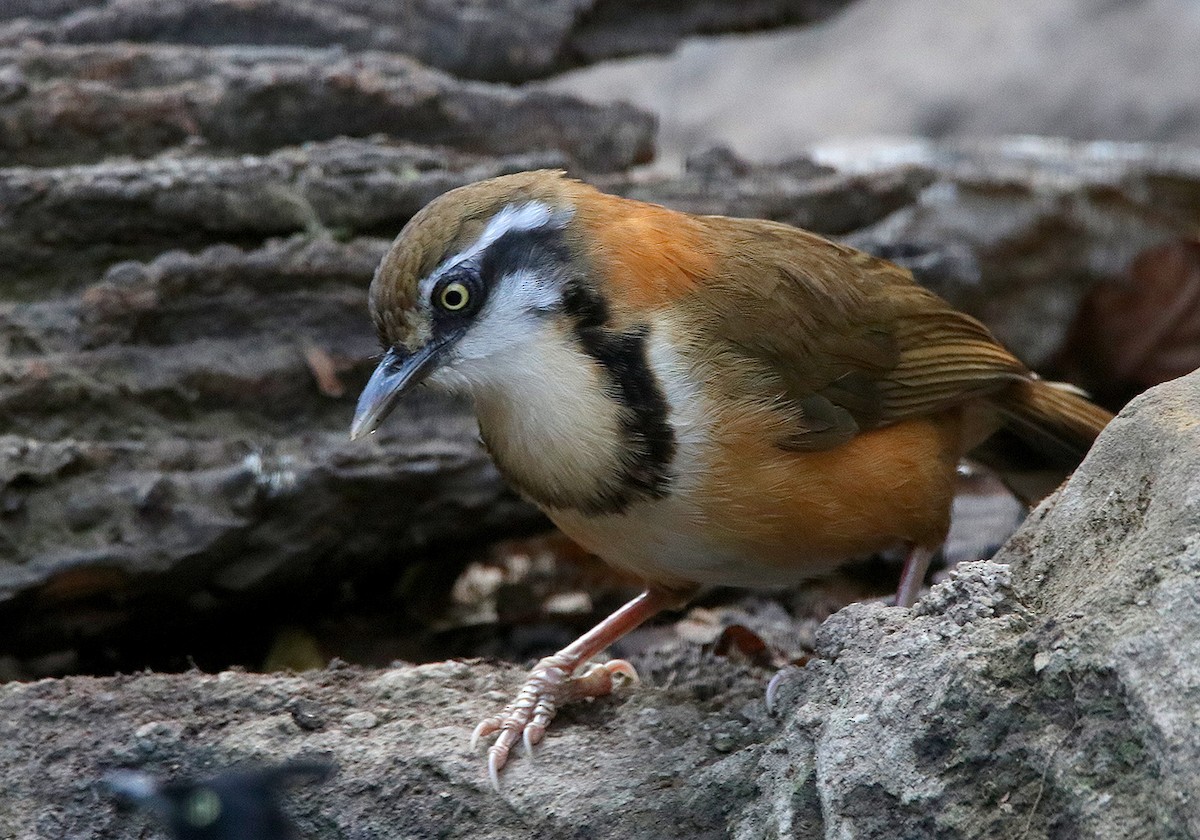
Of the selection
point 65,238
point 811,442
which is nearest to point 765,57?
point 65,238

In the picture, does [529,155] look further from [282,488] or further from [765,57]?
[765,57]

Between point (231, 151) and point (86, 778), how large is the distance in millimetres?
2838

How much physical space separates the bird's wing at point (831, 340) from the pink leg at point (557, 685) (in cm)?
74

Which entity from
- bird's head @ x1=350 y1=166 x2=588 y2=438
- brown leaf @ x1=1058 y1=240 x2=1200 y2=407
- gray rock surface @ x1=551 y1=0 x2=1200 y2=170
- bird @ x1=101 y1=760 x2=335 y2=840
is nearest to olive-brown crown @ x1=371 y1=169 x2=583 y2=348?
bird's head @ x1=350 y1=166 x2=588 y2=438

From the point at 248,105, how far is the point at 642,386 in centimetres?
257

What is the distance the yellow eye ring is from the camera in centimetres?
347

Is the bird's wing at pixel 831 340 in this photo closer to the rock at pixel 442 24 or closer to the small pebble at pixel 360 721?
the small pebble at pixel 360 721

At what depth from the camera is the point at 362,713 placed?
11.3 feet

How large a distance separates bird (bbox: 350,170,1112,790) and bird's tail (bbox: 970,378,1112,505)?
2.30 ft

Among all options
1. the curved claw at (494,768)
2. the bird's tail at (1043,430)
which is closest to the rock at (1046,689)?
the curved claw at (494,768)

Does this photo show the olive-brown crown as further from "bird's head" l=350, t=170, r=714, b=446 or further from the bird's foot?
the bird's foot

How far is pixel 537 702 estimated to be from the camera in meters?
3.51

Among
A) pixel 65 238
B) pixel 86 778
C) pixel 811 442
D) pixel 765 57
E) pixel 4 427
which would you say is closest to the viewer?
pixel 86 778

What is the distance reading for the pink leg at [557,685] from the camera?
334 centimetres
